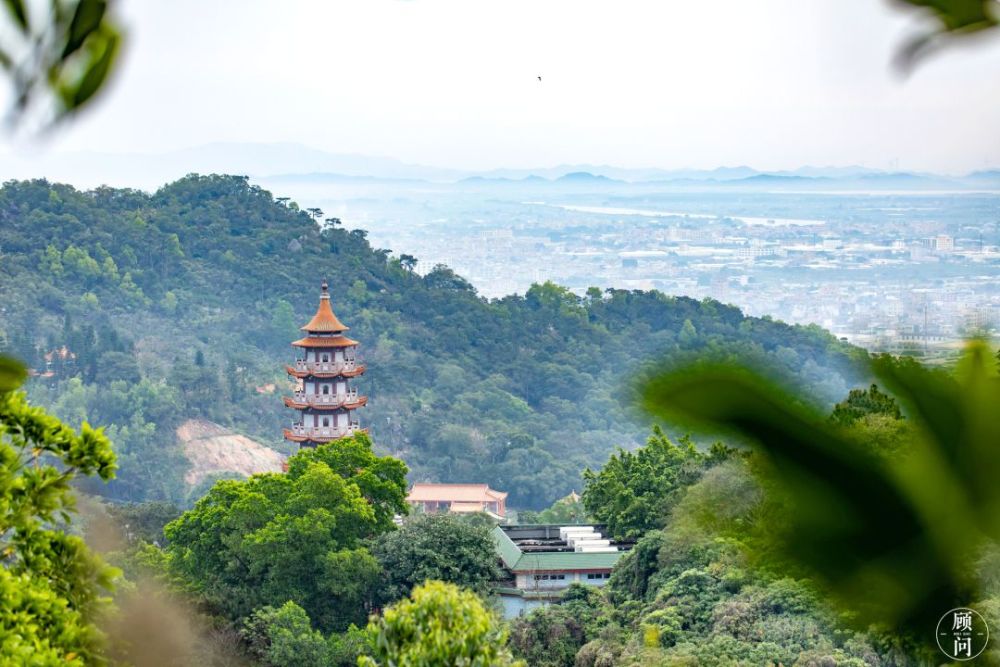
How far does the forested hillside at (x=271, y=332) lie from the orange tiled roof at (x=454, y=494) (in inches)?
145

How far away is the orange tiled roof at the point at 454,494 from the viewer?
96.7 ft

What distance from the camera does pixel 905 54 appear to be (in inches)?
27.0

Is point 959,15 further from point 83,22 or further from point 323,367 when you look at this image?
point 323,367

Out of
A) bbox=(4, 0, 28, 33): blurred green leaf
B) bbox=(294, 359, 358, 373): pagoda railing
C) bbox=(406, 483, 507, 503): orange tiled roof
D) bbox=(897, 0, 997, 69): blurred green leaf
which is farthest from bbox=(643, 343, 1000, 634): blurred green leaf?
bbox=(406, 483, 507, 503): orange tiled roof

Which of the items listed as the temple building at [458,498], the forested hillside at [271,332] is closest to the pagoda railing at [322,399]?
the temple building at [458,498]

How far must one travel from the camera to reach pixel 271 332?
135 ft

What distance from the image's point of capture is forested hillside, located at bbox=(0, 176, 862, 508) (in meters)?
34.2

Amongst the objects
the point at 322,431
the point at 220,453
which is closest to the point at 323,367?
the point at 322,431

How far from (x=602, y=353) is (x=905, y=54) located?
41757mm

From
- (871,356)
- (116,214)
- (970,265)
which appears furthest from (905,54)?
(116,214)

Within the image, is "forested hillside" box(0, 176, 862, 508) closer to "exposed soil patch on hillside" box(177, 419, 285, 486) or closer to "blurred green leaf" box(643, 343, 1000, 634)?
"exposed soil patch on hillside" box(177, 419, 285, 486)

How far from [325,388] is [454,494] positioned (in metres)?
8.97

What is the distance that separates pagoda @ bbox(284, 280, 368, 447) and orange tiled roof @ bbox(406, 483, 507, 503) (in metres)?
7.26

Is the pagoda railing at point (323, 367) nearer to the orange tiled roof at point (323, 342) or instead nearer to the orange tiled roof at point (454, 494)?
the orange tiled roof at point (323, 342)
